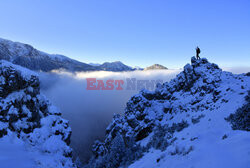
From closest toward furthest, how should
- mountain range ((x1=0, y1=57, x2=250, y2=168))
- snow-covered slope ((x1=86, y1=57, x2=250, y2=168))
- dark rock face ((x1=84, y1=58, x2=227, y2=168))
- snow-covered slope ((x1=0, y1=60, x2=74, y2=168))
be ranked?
snow-covered slope ((x1=86, y1=57, x2=250, y2=168)) < mountain range ((x1=0, y1=57, x2=250, y2=168)) < snow-covered slope ((x1=0, y1=60, x2=74, y2=168)) < dark rock face ((x1=84, y1=58, x2=227, y2=168))

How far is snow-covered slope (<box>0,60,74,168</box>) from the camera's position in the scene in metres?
23.6

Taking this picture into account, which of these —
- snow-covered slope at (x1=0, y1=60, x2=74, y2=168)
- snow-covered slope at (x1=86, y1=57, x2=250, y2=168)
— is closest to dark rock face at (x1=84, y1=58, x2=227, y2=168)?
snow-covered slope at (x1=86, y1=57, x2=250, y2=168)

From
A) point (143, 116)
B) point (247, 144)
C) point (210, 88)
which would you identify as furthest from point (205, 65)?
point (247, 144)

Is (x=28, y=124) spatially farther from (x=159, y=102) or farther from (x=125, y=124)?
(x=159, y=102)

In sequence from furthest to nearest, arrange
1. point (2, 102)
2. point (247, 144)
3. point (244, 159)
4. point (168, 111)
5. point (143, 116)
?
point (143, 116) < point (168, 111) < point (2, 102) < point (247, 144) < point (244, 159)

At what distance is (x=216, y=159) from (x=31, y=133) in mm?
34243

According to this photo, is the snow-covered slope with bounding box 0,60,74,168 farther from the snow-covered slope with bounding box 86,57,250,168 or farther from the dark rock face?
the dark rock face

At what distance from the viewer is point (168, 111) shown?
4059 centimetres

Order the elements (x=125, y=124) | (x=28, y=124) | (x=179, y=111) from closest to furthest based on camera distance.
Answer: (x=28, y=124), (x=179, y=111), (x=125, y=124)

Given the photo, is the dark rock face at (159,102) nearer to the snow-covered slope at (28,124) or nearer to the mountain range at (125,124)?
the mountain range at (125,124)

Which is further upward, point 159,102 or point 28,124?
point 159,102

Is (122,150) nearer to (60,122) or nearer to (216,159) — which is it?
(60,122)

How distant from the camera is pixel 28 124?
2908 centimetres

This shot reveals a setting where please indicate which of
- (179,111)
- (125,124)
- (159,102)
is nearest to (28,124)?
(125,124)
